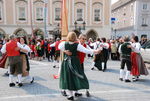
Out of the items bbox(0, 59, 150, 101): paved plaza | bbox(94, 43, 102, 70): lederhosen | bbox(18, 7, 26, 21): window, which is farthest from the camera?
bbox(18, 7, 26, 21): window

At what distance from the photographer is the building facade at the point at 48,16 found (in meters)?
28.5

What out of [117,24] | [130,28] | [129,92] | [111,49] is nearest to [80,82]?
[129,92]

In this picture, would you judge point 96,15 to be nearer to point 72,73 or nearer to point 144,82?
point 144,82

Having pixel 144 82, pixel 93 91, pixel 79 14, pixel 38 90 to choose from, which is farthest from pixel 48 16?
pixel 93 91

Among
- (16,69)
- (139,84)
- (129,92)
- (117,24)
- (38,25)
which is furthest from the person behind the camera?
(117,24)

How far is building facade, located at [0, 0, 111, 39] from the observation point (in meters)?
28.5

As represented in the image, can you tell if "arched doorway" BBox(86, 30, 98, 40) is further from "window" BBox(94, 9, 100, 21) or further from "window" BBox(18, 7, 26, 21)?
"window" BBox(18, 7, 26, 21)

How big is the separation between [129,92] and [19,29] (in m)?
25.9

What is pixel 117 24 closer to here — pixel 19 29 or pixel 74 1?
pixel 74 1

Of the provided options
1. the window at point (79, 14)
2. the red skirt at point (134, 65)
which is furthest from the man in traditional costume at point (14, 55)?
the window at point (79, 14)

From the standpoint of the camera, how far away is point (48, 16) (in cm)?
2919

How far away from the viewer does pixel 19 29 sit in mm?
29188

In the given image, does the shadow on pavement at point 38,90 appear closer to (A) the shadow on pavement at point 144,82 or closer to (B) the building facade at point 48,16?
(A) the shadow on pavement at point 144,82

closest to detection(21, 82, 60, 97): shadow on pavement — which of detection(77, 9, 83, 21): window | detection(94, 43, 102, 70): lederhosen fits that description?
detection(94, 43, 102, 70): lederhosen
